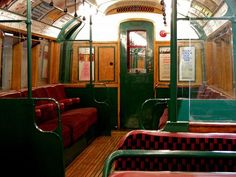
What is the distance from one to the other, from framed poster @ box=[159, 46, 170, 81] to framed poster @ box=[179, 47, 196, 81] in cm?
374

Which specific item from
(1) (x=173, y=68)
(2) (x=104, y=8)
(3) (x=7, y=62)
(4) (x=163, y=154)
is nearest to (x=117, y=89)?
(2) (x=104, y=8)

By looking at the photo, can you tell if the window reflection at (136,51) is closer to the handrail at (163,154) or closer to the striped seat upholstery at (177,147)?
the striped seat upholstery at (177,147)

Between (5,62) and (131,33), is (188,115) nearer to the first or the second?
(5,62)

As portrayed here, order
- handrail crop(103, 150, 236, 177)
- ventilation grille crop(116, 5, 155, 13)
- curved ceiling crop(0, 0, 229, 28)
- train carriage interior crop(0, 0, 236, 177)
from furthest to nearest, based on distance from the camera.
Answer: ventilation grille crop(116, 5, 155, 13) → curved ceiling crop(0, 0, 229, 28) → train carriage interior crop(0, 0, 236, 177) → handrail crop(103, 150, 236, 177)

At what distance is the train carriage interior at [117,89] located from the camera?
Result: 10.3 ft

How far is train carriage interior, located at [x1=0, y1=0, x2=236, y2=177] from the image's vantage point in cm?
315

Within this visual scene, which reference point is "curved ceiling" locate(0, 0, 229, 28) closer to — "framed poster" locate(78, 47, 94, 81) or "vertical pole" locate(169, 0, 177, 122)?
"framed poster" locate(78, 47, 94, 81)

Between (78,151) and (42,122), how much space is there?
2.78ft

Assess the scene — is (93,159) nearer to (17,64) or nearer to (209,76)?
(17,64)

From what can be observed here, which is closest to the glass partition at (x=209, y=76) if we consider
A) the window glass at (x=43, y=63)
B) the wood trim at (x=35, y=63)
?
the wood trim at (x=35, y=63)

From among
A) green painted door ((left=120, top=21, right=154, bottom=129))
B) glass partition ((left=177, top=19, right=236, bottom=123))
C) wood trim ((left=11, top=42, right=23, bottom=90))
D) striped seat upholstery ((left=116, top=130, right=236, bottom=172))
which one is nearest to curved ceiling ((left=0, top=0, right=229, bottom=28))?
green painted door ((left=120, top=21, right=154, bottom=129))

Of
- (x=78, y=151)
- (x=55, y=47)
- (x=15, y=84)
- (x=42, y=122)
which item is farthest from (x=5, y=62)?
(x=55, y=47)

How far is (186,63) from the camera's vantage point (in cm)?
475

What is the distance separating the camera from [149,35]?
9055 mm
